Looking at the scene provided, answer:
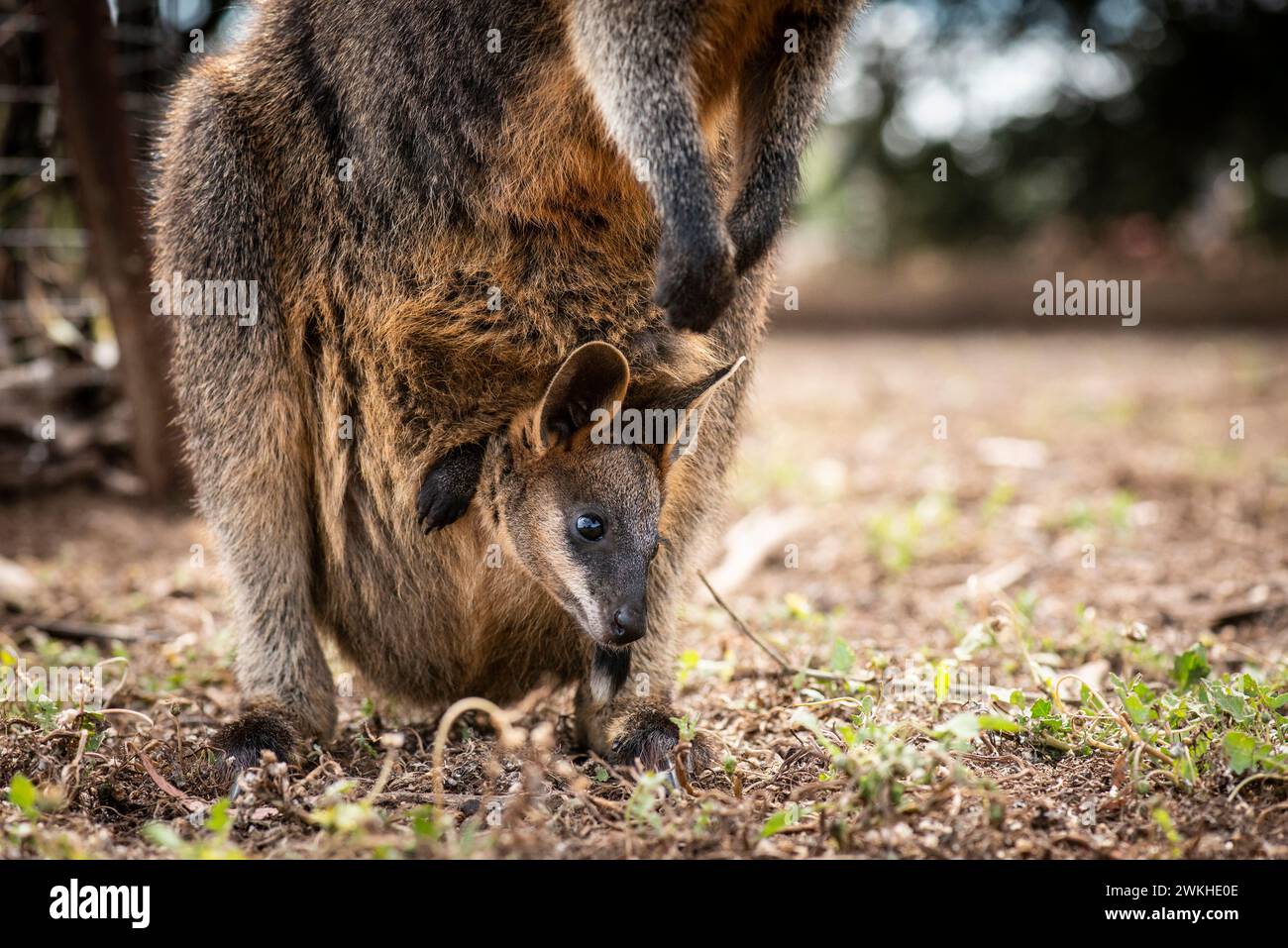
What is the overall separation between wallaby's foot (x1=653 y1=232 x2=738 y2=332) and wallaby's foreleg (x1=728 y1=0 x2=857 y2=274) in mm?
183

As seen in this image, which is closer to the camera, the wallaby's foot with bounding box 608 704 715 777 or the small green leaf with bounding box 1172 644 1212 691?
the wallaby's foot with bounding box 608 704 715 777

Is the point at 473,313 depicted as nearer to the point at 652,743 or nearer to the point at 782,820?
the point at 652,743

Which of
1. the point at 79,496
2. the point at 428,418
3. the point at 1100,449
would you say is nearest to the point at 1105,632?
the point at 428,418

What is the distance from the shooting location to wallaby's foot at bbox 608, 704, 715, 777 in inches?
123

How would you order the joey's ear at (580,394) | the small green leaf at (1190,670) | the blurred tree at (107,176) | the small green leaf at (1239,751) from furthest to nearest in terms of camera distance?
the blurred tree at (107,176), the small green leaf at (1190,670), the joey's ear at (580,394), the small green leaf at (1239,751)

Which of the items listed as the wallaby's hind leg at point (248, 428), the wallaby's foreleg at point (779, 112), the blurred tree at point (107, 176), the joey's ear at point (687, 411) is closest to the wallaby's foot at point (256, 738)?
the wallaby's hind leg at point (248, 428)

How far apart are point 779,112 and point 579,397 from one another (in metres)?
0.89

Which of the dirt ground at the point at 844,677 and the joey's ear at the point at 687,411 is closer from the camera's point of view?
the dirt ground at the point at 844,677

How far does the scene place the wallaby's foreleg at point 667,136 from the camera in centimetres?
285

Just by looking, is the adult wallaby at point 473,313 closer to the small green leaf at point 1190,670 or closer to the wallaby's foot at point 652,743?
the wallaby's foot at point 652,743

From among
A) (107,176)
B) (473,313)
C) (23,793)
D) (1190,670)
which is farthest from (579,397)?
(107,176)

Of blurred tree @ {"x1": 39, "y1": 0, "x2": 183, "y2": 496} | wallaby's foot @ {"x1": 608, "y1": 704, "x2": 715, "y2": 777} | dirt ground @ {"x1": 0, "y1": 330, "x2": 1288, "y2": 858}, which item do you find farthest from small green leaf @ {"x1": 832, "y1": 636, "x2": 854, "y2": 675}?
blurred tree @ {"x1": 39, "y1": 0, "x2": 183, "y2": 496}

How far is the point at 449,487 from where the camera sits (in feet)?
10.4

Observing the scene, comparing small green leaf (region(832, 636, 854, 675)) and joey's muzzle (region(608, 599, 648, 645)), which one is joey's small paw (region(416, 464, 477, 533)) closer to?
joey's muzzle (region(608, 599, 648, 645))
